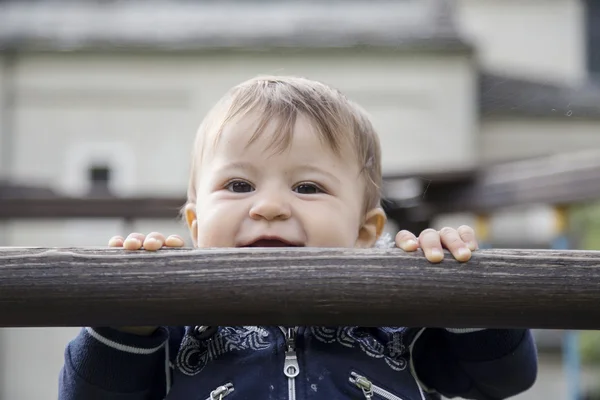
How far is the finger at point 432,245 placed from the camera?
114 centimetres

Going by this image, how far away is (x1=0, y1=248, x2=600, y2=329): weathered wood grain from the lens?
3.64 ft

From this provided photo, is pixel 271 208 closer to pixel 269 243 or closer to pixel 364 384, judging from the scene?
pixel 269 243

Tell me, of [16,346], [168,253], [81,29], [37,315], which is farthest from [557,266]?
[81,29]

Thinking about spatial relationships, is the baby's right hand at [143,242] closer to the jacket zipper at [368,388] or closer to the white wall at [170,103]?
the jacket zipper at [368,388]

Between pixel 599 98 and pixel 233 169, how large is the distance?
14010mm

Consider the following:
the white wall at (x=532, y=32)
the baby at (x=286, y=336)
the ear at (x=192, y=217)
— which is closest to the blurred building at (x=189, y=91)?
the white wall at (x=532, y=32)

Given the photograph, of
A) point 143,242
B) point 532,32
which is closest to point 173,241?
point 143,242

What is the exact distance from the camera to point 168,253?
3.68 feet

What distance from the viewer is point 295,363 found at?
135 centimetres

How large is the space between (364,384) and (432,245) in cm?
29

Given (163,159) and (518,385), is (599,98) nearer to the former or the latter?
(163,159)

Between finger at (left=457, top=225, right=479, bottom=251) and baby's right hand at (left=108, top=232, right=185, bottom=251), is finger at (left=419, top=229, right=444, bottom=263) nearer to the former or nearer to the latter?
finger at (left=457, top=225, right=479, bottom=251)

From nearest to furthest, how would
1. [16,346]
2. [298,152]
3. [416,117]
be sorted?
[298,152] → [16,346] → [416,117]

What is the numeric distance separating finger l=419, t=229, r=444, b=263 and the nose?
257 mm
